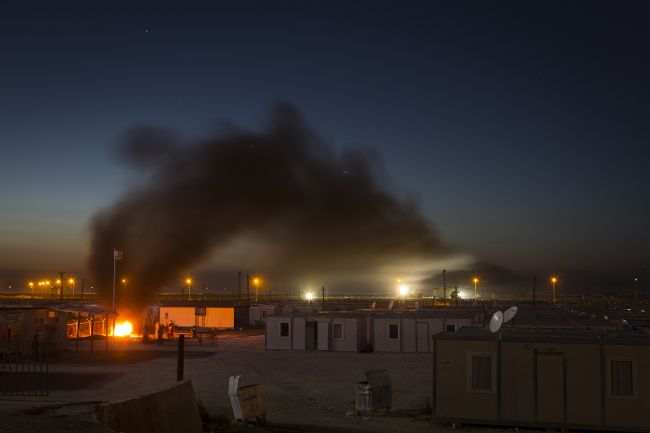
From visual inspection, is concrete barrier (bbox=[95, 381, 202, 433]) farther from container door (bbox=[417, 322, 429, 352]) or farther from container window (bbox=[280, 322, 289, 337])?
container window (bbox=[280, 322, 289, 337])

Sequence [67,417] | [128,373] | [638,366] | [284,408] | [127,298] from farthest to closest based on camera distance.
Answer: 1. [127,298]
2. [128,373]
3. [284,408]
4. [638,366]
5. [67,417]

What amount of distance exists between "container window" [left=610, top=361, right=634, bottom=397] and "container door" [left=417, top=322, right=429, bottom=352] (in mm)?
21246

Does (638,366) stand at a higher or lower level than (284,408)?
higher

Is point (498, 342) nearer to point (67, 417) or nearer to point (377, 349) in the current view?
point (67, 417)

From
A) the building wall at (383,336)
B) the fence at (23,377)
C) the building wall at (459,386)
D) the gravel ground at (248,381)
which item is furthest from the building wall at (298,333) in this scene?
the building wall at (459,386)

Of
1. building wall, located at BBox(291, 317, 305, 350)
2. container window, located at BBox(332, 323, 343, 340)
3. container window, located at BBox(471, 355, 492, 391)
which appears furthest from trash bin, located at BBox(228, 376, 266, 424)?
building wall, located at BBox(291, 317, 305, 350)

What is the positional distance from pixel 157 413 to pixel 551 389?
9764mm

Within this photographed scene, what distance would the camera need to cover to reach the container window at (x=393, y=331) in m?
38.5

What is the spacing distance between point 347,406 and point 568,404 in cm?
662

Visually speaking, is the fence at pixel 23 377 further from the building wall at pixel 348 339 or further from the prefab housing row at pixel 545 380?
the building wall at pixel 348 339

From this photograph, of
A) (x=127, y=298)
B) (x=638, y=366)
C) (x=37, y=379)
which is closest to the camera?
(x=638, y=366)

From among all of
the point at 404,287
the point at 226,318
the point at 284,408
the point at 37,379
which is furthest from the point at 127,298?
the point at 404,287

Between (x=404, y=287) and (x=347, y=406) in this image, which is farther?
(x=404, y=287)

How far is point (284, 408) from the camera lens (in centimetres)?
2025
